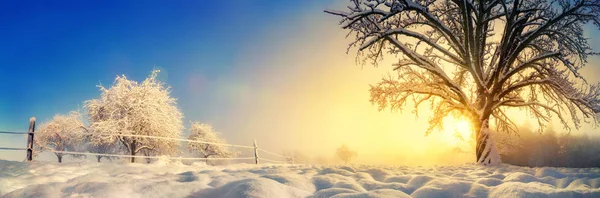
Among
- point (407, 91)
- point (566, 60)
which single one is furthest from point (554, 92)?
point (407, 91)

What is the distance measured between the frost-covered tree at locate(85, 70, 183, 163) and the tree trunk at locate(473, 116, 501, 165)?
2509 cm

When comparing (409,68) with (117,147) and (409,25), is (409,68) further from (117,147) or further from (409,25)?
(117,147)

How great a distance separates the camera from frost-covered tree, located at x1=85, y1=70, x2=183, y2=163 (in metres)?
28.5

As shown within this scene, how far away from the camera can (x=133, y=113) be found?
95.7 feet

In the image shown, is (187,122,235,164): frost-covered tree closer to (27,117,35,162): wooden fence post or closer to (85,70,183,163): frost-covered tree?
(85,70,183,163): frost-covered tree

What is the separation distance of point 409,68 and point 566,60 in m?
5.14

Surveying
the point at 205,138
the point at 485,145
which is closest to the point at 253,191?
the point at 485,145

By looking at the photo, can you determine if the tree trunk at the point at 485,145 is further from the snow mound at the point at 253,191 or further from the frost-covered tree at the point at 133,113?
the frost-covered tree at the point at 133,113

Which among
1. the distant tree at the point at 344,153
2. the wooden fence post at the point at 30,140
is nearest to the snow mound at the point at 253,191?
the wooden fence post at the point at 30,140

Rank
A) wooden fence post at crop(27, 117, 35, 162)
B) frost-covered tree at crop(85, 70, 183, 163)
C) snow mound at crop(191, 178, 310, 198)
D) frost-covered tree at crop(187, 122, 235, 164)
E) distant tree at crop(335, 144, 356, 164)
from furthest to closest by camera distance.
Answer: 1. distant tree at crop(335, 144, 356, 164)
2. frost-covered tree at crop(187, 122, 235, 164)
3. frost-covered tree at crop(85, 70, 183, 163)
4. wooden fence post at crop(27, 117, 35, 162)
5. snow mound at crop(191, 178, 310, 198)

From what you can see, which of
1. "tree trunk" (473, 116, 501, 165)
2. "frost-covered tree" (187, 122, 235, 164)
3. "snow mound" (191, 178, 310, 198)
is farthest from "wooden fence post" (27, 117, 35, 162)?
"frost-covered tree" (187, 122, 235, 164)

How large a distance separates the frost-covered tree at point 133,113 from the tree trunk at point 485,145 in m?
25.1

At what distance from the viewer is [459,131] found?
1641cm

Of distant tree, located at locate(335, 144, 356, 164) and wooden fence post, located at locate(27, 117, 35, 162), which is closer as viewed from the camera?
wooden fence post, located at locate(27, 117, 35, 162)
